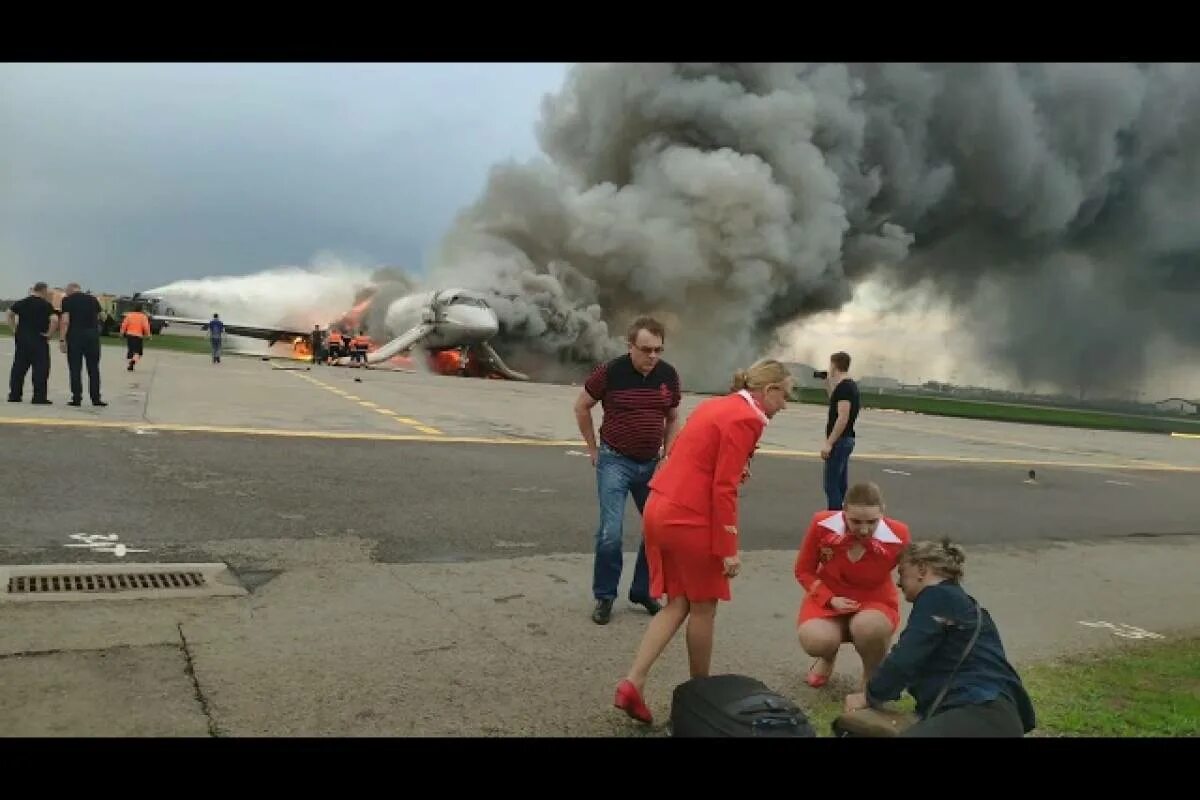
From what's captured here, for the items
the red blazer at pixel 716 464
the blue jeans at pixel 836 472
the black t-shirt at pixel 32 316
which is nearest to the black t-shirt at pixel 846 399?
the blue jeans at pixel 836 472

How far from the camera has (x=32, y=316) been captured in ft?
35.1

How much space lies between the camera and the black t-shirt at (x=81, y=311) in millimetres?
11031

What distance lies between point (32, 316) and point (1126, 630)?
37.4 ft

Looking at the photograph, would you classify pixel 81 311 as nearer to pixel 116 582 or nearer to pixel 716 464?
pixel 116 582

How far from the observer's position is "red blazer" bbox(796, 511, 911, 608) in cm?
372

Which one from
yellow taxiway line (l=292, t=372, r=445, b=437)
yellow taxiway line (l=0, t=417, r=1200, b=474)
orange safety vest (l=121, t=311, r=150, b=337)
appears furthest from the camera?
orange safety vest (l=121, t=311, r=150, b=337)

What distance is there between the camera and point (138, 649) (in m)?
3.65

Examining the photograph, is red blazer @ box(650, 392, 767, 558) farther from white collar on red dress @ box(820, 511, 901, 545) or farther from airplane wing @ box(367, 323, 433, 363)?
airplane wing @ box(367, 323, 433, 363)

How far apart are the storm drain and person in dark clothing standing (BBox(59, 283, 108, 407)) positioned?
735 cm

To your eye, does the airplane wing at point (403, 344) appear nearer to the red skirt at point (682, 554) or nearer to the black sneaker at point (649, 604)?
A: the black sneaker at point (649, 604)

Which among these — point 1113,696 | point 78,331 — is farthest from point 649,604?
point 78,331

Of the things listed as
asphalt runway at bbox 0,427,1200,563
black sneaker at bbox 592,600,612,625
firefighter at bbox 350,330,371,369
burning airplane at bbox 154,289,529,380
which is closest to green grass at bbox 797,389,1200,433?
burning airplane at bbox 154,289,529,380

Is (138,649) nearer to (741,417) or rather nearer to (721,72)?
(741,417)
